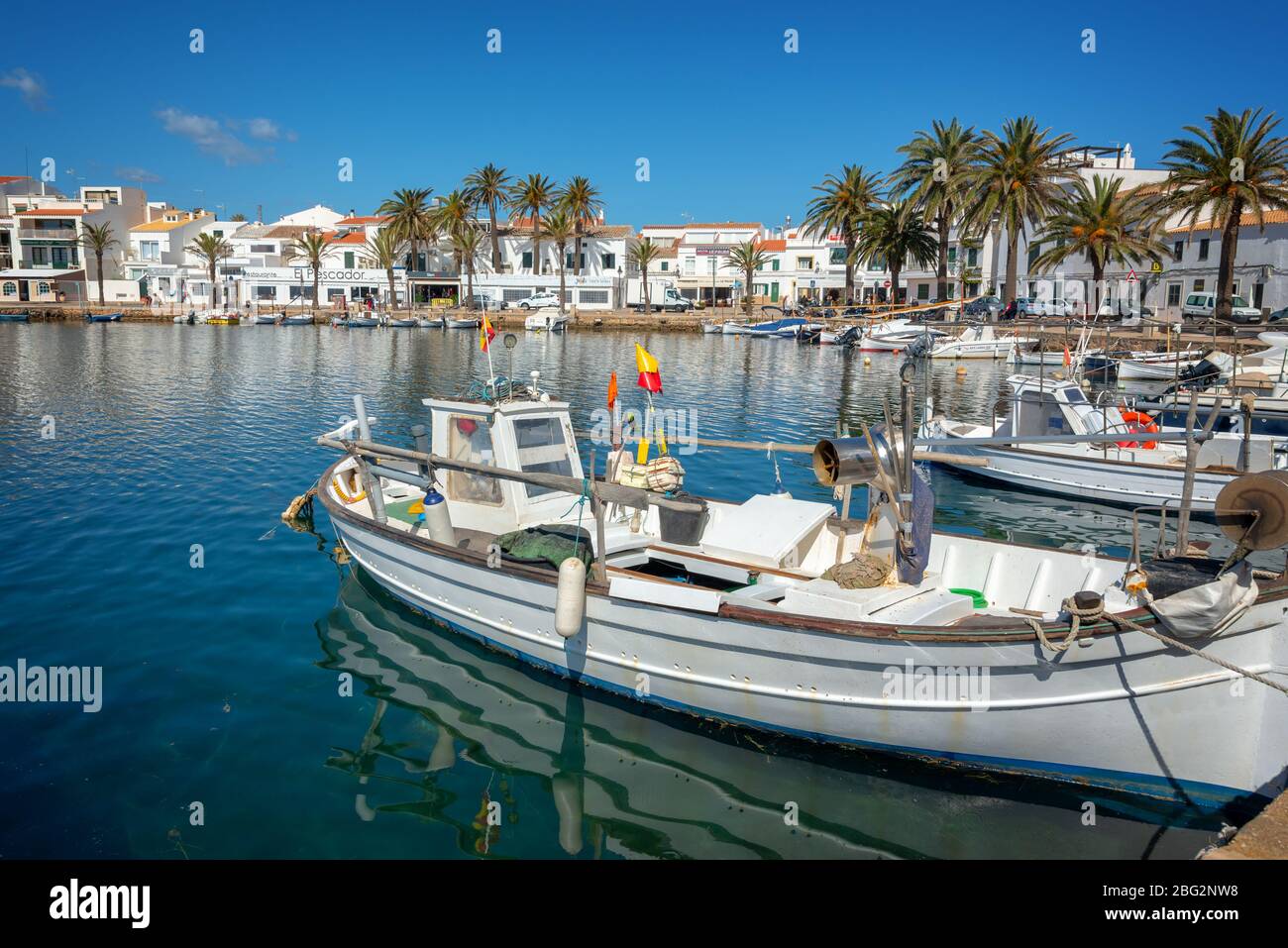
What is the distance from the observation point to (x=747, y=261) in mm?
86438

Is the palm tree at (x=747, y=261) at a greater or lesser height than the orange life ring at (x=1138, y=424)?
greater

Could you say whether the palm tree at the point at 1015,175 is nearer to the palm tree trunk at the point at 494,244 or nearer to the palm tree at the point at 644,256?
the palm tree at the point at 644,256

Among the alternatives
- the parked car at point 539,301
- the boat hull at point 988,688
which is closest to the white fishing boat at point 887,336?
the parked car at point 539,301

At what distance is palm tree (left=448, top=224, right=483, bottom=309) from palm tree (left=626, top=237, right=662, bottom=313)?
1640cm

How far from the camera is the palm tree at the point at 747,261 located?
86.1 meters

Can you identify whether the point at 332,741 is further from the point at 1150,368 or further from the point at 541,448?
the point at 1150,368

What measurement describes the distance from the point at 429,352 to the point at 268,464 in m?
34.9

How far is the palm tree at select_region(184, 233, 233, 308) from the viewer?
88.1 meters

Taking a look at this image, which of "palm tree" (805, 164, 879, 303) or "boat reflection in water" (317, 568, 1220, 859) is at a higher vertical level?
"palm tree" (805, 164, 879, 303)

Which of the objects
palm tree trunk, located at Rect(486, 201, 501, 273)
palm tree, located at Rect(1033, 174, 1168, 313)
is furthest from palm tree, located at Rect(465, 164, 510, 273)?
palm tree, located at Rect(1033, 174, 1168, 313)

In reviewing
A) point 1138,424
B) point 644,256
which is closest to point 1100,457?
point 1138,424

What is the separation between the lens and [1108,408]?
21.5 meters

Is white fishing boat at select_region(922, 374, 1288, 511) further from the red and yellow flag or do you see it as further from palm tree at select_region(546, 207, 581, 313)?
palm tree at select_region(546, 207, 581, 313)

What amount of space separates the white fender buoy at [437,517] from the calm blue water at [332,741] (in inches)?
62.4
